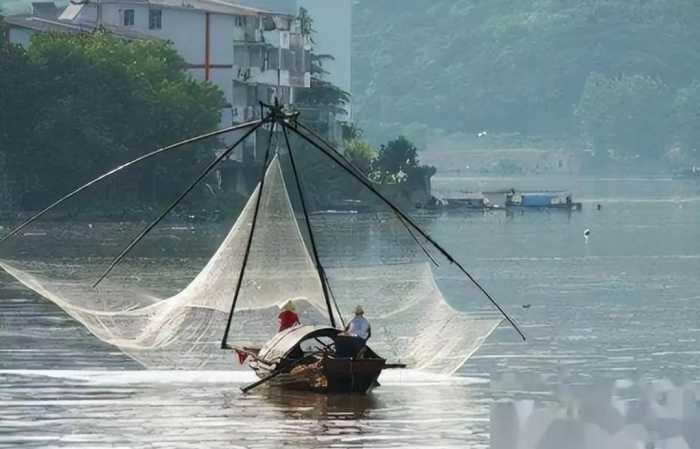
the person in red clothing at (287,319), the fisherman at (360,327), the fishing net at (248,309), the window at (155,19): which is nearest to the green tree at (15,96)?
the window at (155,19)

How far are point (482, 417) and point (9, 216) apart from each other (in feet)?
A: 214

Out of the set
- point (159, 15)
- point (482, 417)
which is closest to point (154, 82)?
point (159, 15)

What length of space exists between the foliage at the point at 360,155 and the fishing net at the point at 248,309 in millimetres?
83755

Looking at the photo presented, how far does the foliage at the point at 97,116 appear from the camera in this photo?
100500mm

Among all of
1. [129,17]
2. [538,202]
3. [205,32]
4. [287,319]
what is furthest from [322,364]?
[538,202]

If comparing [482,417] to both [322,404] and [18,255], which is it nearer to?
[322,404]

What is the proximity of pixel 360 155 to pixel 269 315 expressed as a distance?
87.9 meters

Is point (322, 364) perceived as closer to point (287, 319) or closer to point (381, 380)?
point (381, 380)

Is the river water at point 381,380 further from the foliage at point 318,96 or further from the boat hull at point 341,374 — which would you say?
the foliage at point 318,96

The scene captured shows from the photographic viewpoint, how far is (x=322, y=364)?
34000mm

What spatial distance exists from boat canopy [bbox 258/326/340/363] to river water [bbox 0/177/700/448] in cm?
53

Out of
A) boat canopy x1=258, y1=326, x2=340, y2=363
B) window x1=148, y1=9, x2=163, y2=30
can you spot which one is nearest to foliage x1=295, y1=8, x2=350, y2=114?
window x1=148, y1=9, x2=163, y2=30

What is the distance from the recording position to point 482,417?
32.9 meters

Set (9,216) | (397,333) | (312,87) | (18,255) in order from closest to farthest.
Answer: (397,333), (18,255), (9,216), (312,87)
